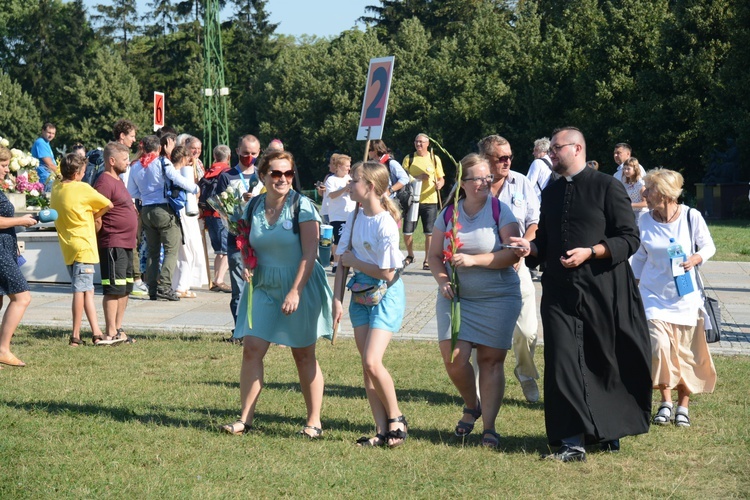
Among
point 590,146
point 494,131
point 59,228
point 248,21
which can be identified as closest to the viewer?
point 59,228

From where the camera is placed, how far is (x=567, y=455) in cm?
611

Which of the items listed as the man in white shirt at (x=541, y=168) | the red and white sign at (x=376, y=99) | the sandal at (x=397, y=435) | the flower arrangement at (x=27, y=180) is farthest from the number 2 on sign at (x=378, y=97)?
the flower arrangement at (x=27, y=180)

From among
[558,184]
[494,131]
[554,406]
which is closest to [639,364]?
[554,406]

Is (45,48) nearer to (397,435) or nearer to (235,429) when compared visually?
(235,429)

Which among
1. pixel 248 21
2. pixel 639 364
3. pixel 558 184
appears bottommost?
pixel 639 364

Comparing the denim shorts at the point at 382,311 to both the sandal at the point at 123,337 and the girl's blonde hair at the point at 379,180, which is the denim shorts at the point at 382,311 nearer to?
the girl's blonde hair at the point at 379,180

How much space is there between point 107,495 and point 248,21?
84570mm

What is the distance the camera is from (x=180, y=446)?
20.7 feet

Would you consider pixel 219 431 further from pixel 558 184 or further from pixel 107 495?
pixel 558 184

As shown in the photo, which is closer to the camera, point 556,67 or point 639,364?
point 639,364

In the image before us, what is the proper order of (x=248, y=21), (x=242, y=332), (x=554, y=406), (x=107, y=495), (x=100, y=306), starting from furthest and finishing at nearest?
(x=248, y=21) < (x=100, y=306) < (x=242, y=332) < (x=554, y=406) < (x=107, y=495)

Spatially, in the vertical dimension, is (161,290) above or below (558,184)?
below

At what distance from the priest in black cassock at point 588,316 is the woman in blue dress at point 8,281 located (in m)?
4.71

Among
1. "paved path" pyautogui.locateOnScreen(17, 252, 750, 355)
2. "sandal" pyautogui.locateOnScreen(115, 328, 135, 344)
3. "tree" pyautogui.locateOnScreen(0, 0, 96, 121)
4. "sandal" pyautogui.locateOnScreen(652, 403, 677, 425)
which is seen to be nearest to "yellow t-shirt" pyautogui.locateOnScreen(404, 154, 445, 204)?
"paved path" pyautogui.locateOnScreen(17, 252, 750, 355)
